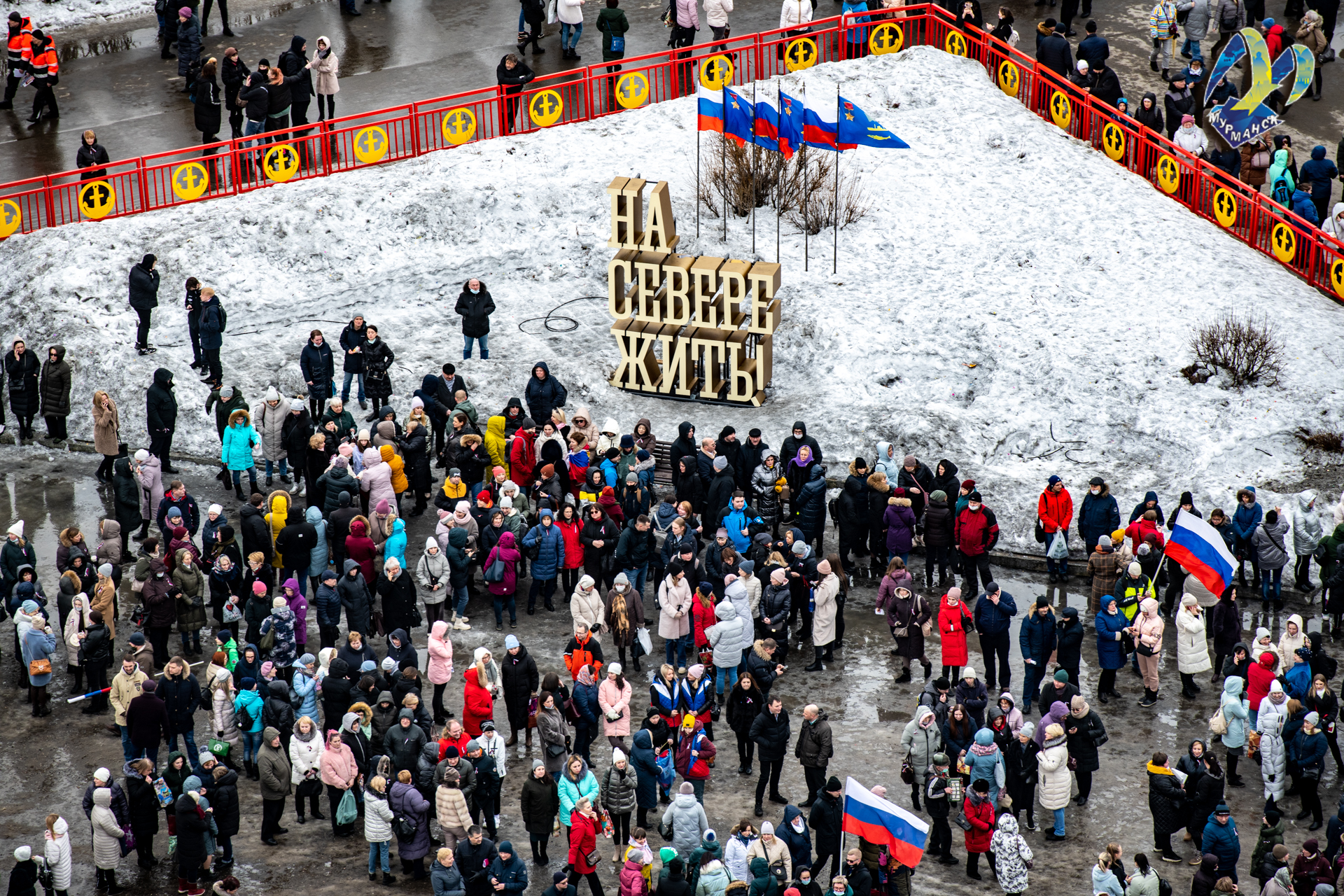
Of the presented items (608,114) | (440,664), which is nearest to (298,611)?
(440,664)

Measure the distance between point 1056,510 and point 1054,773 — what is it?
5431mm

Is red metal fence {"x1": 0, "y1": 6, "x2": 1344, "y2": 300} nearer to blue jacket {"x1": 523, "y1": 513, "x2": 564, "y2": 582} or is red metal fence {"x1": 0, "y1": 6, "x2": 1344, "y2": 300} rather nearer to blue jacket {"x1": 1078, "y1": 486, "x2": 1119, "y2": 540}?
blue jacket {"x1": 1078, "y1": 486, "x2": 1119, "y2": 540}

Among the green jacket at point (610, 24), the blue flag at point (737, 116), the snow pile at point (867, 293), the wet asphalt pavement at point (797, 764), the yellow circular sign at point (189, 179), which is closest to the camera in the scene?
the wet asphalt pavement at point (797, 764)

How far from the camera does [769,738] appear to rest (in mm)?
18578

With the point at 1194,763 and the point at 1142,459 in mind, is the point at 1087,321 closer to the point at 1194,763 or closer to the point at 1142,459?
the point at 1142,459

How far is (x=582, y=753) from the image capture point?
63.9ft

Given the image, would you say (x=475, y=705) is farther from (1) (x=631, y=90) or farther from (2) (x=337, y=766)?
(1) (x=631, y=90)

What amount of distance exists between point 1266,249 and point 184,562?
17.3 m

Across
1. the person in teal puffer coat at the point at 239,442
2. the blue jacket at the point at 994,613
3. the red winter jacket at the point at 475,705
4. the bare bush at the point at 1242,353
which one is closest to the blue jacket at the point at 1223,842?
the blue jacket at the point at 994,613

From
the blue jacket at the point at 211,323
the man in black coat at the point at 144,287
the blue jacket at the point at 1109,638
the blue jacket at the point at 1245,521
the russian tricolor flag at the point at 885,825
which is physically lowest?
the russian tricolor flag at the point at 885,825

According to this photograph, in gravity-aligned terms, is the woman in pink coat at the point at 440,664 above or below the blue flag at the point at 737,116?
below

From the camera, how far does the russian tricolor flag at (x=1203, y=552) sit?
67.5 ft

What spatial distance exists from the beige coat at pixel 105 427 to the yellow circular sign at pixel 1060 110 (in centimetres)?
1652

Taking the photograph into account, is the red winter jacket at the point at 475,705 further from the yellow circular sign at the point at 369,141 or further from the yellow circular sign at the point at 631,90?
the yellow circular sign at the point at 631,90
